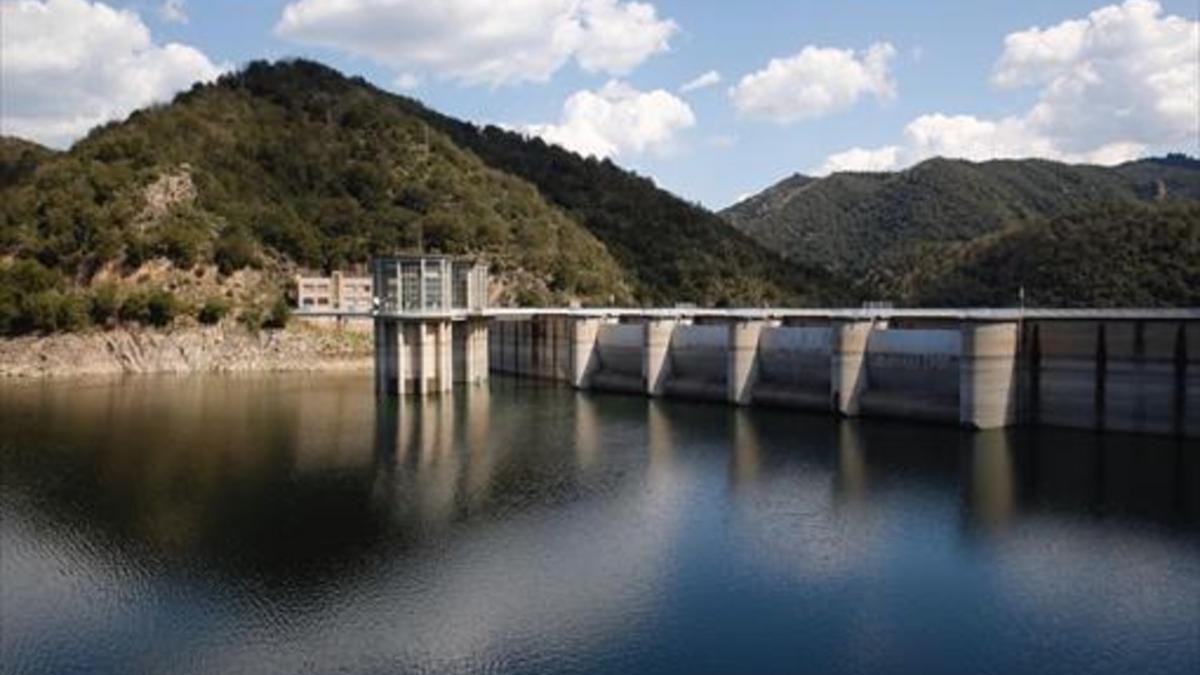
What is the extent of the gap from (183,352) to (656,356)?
40917 millimetres

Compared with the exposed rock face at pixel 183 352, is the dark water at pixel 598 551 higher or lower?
lower

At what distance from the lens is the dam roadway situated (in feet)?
143

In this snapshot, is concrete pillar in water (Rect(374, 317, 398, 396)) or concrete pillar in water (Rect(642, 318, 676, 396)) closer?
concrete pillar in water (Rect(642, 318, 676, 396))

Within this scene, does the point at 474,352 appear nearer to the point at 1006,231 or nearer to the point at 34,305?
the point at 34,305

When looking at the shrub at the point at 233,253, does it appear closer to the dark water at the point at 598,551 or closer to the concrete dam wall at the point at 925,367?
the concrete dam wall at the point at 925,367

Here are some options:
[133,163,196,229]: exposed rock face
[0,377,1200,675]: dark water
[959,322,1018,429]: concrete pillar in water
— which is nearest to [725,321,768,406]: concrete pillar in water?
[0,377,1200,675]: dark water

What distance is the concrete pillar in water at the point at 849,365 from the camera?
52.3 m

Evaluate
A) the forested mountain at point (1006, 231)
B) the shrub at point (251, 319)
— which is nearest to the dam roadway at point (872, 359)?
the shrub at point (251, 319)

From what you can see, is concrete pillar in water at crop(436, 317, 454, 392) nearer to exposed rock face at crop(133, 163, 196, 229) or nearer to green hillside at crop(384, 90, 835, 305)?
exposed rock face at crop(133, 163, 196, 229)

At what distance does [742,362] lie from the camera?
58.8 meters

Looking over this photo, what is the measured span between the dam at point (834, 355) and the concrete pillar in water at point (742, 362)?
8 cm

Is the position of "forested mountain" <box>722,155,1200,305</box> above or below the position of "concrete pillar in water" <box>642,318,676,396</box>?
above

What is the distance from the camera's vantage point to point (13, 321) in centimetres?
8056

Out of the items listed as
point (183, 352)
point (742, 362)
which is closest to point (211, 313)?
point (183, 352)
